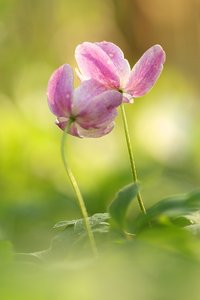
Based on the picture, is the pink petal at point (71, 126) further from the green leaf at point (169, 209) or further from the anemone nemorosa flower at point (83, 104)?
the green leaf at point (169, 209)

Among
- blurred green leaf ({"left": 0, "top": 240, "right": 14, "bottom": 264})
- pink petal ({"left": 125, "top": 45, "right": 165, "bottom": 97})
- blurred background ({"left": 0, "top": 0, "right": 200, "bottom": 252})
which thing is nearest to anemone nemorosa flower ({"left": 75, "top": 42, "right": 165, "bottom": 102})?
pink petal ({"left": 125, "top": 45, "right": 165, "bottom": 97})

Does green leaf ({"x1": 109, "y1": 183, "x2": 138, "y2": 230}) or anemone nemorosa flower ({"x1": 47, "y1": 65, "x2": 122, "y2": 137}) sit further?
anemone nemorosa flower ({"x1": 47, "y1": 65, "x2": 122, "y2": 137})

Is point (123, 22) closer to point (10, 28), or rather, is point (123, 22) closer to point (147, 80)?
point (10, 28)

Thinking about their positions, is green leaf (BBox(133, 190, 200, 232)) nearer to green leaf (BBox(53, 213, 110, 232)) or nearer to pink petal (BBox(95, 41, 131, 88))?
green leaf (BBox(53, 213, 110, 232))

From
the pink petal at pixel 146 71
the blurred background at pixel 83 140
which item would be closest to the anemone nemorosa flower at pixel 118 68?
the pink petal at pixel 146 71

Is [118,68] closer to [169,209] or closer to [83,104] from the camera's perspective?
[83,104]

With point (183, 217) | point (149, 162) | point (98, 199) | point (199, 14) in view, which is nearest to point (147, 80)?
point (183, 217)
